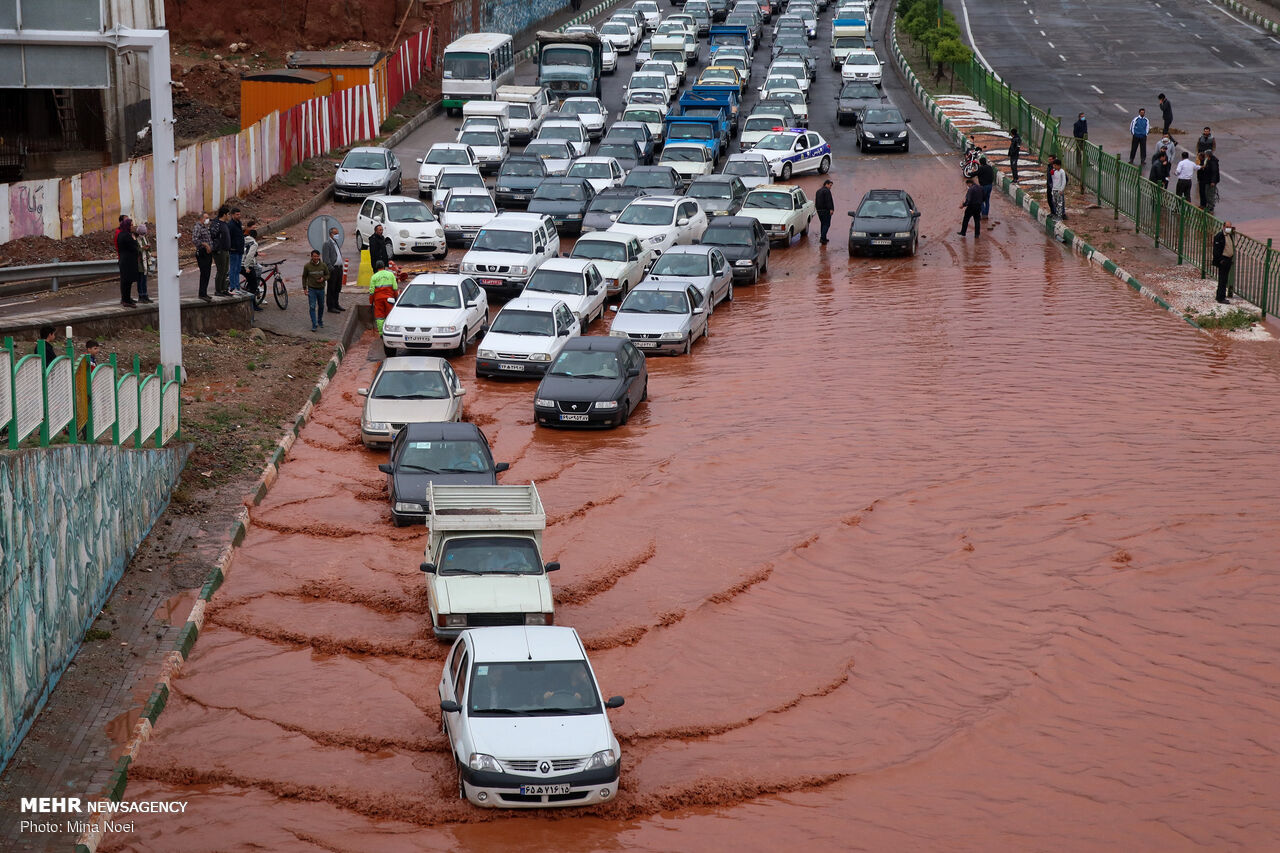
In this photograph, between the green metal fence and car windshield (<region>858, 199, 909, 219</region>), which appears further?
car windshield (<region>858, 199, 909, 219</region>)

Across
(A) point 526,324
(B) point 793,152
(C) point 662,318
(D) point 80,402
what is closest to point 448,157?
(B) point 793,152

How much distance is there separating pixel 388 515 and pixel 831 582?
20.1ft

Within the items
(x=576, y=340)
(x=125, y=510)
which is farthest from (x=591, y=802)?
(x=576, y=340)

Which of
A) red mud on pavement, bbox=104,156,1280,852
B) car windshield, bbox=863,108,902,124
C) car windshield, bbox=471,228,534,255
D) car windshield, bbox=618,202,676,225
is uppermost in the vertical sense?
car windshield, bbox=863,108,902,124

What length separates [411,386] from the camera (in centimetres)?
2312

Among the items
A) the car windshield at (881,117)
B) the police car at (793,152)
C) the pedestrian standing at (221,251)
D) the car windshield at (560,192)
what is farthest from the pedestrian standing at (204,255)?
the car windshield at (881,117)

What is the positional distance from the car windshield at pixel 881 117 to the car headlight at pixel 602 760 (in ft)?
126

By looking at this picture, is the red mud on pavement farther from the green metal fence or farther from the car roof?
the green metal fence

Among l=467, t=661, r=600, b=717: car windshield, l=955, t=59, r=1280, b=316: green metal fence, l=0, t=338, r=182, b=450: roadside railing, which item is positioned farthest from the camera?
l=955, t=59, r=1280, b=316: green metal fence

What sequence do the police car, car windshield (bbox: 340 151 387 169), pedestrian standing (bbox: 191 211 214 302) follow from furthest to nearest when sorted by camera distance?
the police car → car windshield (bbox: 340 151 387 169) → pedestrian standing (bbox: 191 211 214 302)

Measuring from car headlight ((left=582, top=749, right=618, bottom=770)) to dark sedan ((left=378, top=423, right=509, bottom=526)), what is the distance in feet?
24.4

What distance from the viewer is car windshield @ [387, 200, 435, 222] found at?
34625 millimetres

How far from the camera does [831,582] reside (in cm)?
1822

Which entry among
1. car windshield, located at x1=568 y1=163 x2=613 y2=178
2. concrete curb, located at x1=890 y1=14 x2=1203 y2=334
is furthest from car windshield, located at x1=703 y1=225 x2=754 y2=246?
concrete curb, located at x1=890 y1=14 x2=1203 y2=334
